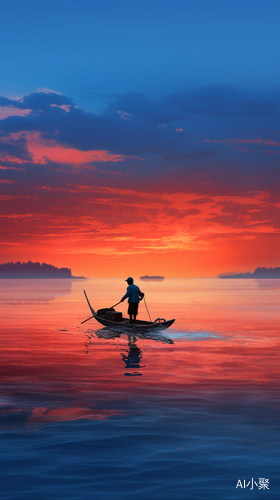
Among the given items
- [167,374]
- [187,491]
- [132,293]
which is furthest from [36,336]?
[187,491]

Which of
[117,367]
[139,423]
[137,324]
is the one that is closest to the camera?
[139,423]

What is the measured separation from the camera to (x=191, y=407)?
10.5 metres

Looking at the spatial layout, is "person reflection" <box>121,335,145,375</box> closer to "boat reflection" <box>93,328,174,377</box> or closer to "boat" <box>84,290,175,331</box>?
"boat reflection" <box>93,328,174,377</box>

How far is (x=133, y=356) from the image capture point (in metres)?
18.6

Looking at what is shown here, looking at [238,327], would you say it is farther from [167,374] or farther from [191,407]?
[191,407]

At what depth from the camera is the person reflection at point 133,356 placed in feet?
53.9

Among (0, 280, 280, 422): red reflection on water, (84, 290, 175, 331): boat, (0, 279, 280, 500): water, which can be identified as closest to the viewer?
(0, 279, 280, 500): water

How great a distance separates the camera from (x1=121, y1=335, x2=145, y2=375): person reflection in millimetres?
16438

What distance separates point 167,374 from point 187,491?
27.7ft

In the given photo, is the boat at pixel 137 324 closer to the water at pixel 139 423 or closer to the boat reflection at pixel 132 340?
the boat reflection at pixel 132 340

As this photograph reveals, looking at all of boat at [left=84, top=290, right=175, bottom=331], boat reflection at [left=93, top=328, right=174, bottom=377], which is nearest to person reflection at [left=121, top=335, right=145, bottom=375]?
boat reflection at [left=93, top=328, right=174, bottom=377]

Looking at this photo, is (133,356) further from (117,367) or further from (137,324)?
(137,324)

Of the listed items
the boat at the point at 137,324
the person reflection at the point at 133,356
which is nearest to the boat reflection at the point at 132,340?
the person reflection at the point at 133,356

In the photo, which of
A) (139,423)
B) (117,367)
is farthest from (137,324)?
(139,423)
